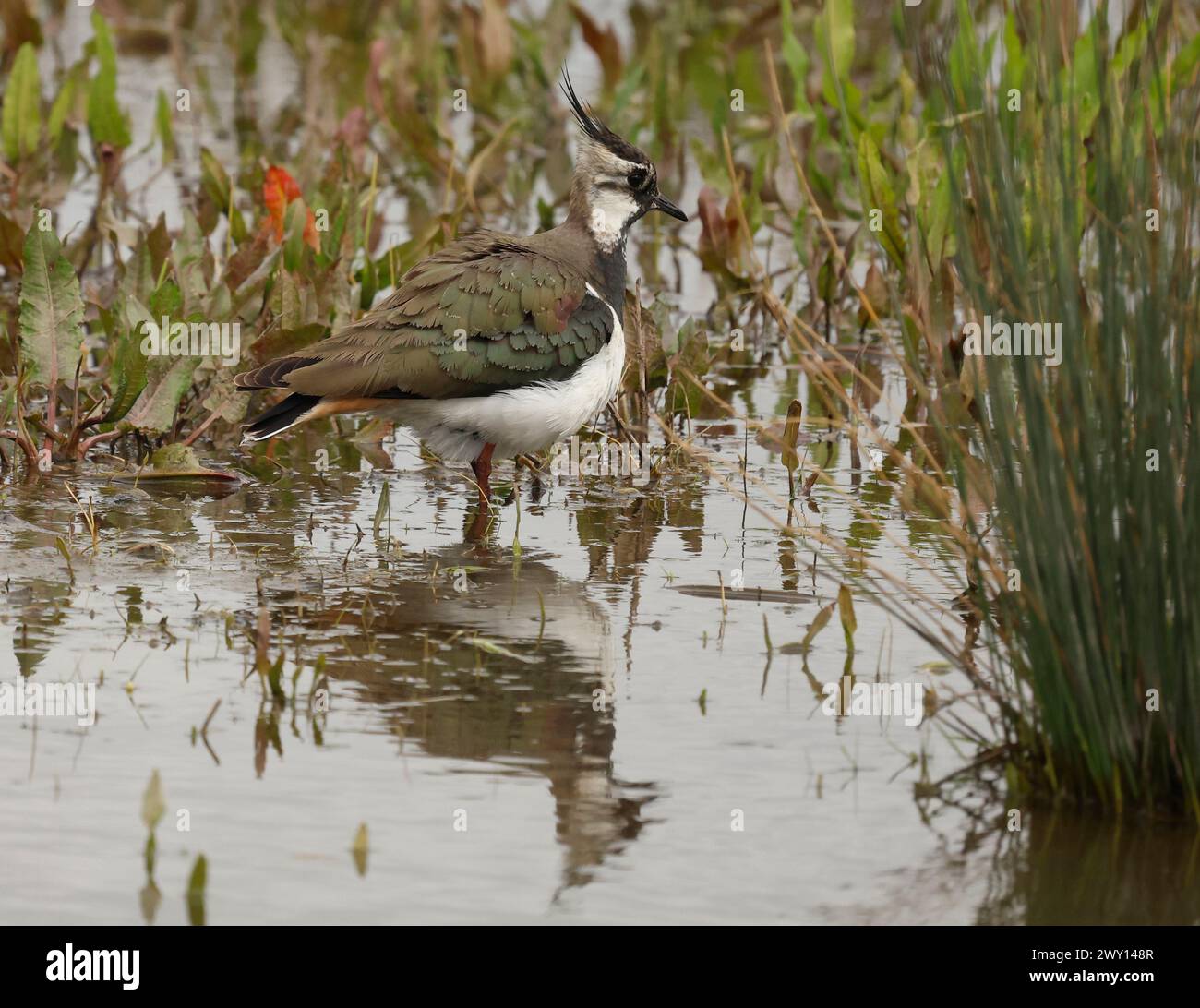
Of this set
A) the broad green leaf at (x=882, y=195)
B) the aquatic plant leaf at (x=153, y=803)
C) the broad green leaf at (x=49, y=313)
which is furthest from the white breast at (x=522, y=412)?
the aquatic plant leaf at (x=153, y=803)

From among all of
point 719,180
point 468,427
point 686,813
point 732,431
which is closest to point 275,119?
point 719,180

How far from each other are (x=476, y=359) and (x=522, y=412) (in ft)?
0.86

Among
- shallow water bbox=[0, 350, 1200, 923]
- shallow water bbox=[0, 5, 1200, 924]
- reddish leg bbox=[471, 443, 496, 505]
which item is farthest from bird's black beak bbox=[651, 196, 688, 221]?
shallow water bbox=[0, 350, 1200, 923]

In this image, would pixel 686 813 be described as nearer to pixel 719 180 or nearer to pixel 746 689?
pixel 746 689

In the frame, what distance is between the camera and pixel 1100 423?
4.25 m

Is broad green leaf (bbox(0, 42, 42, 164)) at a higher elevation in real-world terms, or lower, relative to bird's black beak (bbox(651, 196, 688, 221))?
higher

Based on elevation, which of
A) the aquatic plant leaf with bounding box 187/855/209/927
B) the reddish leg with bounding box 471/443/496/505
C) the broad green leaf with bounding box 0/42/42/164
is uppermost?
the broad green leaf with bounding box 0/42/42/164

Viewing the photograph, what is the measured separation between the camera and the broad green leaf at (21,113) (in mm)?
9758

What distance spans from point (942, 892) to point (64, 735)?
7.25ft

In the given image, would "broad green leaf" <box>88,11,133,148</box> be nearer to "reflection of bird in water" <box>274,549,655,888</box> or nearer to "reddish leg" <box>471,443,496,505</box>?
"reddish leg" <box>471,443,496,505</box>

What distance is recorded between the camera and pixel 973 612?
19.4 ft

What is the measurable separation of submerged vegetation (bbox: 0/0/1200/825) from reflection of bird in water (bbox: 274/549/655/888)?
44 cm

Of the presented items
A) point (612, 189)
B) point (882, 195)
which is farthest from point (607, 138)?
point (882, 195)

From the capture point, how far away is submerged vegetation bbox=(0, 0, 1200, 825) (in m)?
4.24
